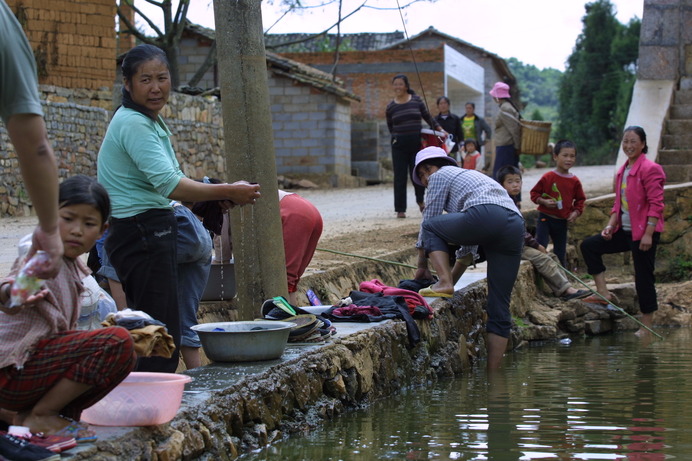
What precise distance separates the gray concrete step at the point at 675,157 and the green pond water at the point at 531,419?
23.2 ft

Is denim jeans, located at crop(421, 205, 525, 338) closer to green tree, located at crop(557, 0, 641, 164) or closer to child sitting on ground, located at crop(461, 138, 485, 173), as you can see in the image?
child sitting on ground, located at crop(461, 138, 485, 173)

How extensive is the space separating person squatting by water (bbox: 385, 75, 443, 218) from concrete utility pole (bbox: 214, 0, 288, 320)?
24.8 ft

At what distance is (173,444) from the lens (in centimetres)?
423

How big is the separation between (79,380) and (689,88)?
1497 cm

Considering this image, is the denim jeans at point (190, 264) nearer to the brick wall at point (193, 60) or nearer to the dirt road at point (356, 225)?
the dirt road at point (356, 225)

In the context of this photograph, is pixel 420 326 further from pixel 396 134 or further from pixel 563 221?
pixel 396 134

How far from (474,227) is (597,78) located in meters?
37.6

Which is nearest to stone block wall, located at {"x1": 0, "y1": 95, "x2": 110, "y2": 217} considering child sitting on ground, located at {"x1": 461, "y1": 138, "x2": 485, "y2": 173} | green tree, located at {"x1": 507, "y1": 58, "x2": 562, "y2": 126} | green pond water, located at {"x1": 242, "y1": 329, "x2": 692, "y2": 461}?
child sitting on ground, located at {"x1": 461, "y1": 138, "x2": 485, "y2": 173}

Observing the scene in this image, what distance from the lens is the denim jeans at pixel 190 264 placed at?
18.2 feet

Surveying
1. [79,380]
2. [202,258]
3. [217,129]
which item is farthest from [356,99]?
[79,380]

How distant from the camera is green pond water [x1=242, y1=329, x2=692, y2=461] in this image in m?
5.22

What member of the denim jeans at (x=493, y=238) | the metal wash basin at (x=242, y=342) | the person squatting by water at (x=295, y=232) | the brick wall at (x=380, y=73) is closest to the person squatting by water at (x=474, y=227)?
the denim jeans at (x=493, y=238)

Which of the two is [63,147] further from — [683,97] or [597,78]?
[597,78]

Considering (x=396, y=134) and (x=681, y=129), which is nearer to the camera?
(x=396, y=134)
